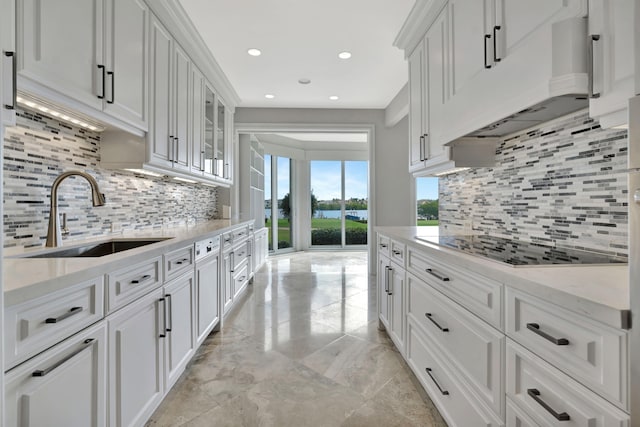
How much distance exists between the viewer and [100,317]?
118 cm

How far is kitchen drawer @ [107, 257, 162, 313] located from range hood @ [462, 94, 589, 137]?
182 centimetres

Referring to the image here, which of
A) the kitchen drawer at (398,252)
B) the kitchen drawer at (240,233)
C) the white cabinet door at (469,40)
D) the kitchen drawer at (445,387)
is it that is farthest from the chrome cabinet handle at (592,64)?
the kitchen drawer at (240,233)

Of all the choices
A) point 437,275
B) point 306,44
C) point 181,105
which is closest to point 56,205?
point 181,105

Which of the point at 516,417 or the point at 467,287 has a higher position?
the point at 467,287

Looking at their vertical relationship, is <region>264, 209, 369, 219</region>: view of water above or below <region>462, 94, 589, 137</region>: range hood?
below

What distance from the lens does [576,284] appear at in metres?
0.84

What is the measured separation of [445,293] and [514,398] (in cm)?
53

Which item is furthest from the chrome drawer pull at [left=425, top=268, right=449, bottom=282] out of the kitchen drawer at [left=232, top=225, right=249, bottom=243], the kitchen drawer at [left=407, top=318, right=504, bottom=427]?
the kitchen drawer at [left=232, top=225, right=249, bottom=243]

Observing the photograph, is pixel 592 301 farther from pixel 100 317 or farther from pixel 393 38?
pixel 393 38

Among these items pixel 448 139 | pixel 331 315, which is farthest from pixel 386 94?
pixel 331 315

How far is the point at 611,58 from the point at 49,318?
1884mm

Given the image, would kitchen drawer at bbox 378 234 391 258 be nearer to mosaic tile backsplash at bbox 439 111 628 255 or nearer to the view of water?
mosaic tile backsplash at bbox 439 111 628 255

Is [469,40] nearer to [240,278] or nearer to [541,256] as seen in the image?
[541,256]

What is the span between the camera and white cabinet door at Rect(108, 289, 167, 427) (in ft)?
4.16
